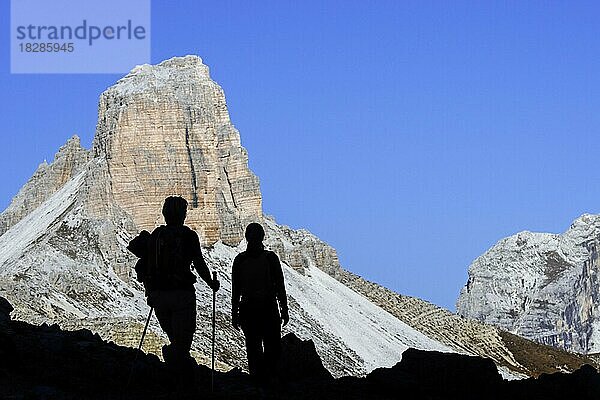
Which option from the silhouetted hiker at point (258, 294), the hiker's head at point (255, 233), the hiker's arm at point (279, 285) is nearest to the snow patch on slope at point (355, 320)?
the silhouetted hiker at point (258, 294)

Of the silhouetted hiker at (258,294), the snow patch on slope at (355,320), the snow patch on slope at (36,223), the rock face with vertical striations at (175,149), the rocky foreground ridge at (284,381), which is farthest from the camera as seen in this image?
the rock face with vertical striations at (175,149)

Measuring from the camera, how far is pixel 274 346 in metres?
16.3

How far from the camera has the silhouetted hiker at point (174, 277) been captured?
51.2 ft

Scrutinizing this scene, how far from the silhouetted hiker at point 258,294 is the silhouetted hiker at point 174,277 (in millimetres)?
636

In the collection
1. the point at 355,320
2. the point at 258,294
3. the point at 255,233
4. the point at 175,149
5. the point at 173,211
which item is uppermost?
the point at 175,149

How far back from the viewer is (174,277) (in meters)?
15.6

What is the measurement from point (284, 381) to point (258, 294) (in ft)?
4.39

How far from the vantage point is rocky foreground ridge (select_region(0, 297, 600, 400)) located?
1509 centimetres

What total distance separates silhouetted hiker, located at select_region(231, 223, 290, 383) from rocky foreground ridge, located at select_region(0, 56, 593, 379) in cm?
5134

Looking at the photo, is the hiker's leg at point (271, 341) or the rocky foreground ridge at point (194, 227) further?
the rocky foreground ridge at point (194, 227)

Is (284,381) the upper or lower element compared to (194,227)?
lower

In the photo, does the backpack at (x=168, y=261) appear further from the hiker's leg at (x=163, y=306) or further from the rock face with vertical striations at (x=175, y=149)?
the rock face with vertical striations at (x=175, y=149)

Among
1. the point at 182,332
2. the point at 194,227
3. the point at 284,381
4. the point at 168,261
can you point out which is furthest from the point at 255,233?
the point at 194,227

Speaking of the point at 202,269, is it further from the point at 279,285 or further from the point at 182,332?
the point at 279,285
